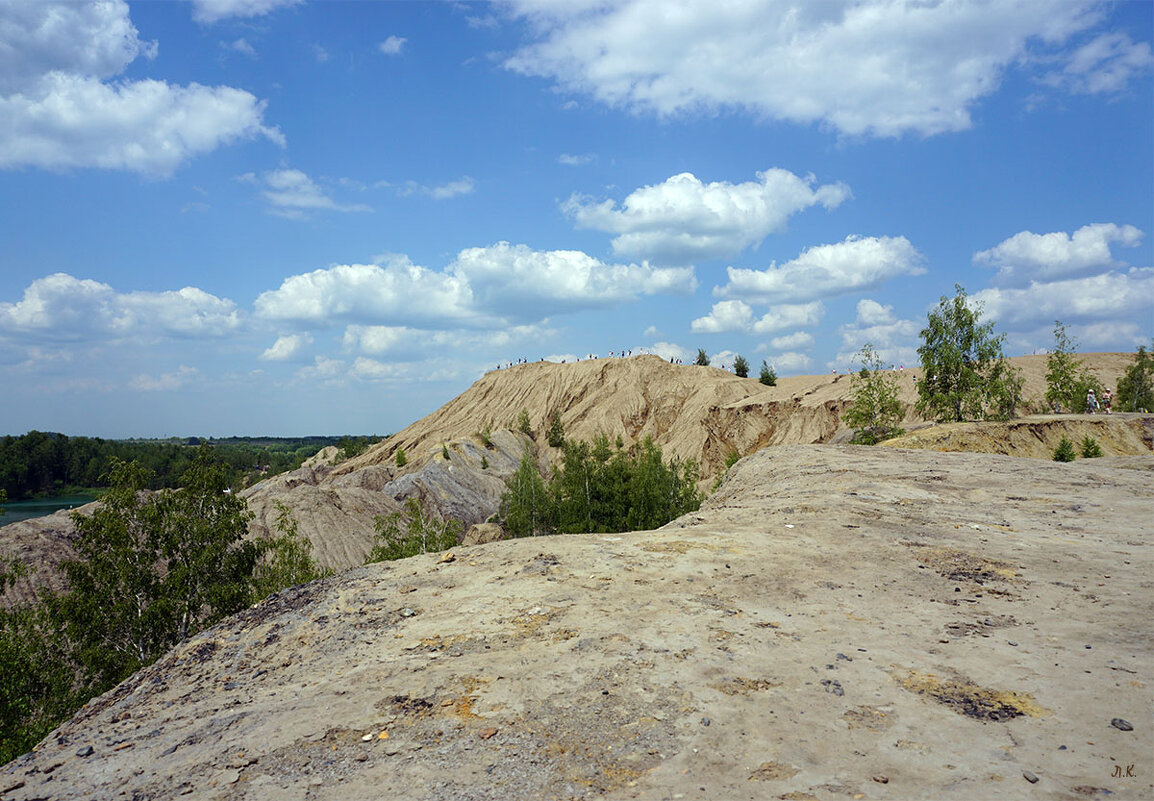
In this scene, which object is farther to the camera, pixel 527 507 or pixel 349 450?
pixel 349 450

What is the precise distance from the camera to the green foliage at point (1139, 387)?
141 ft

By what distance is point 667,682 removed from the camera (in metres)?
5.53

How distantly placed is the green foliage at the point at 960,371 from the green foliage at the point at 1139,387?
17.5 m

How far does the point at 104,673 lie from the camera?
1534 centimetres

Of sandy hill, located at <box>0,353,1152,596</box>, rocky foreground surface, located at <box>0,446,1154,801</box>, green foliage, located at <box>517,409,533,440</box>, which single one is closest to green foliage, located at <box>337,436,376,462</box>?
sandy hill, located at <box>0,353,1152,596</box>

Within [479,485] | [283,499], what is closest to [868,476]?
[283,499]

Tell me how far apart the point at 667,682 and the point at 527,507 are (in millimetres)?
35074

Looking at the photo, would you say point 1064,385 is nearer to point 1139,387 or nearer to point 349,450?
point 1139,387

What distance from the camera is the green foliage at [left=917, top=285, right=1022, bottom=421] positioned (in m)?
32.5

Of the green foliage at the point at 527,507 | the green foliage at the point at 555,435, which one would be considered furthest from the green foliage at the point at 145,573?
the green foliage at the point at 555,435

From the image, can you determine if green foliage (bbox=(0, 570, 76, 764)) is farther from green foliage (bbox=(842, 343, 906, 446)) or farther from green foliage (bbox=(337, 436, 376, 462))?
green foliage (bbox=(337, 436, 376, 462))

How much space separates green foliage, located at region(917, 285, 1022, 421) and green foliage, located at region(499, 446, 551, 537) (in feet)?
75.0

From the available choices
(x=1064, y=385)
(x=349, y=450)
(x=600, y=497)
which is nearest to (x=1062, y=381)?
(x=1064, y=385)

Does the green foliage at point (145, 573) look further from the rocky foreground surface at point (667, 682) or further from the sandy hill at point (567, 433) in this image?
the rocky foreground surface at point (667, 682)
